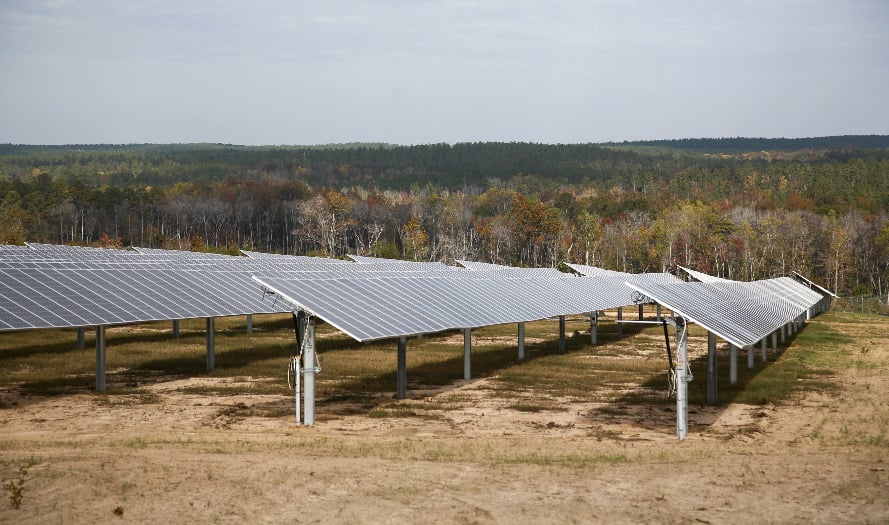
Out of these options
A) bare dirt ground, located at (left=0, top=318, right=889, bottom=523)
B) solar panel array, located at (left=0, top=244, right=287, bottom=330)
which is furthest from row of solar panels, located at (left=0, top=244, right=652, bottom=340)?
bare dirt ground, located at (left=0, top=318, right=889, bottom=523)

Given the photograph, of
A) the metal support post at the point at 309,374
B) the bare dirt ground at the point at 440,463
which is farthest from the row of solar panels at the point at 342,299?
the bare dirt ground at the point at 440,463

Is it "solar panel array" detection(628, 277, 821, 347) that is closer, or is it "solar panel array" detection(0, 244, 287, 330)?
"solar panel array" detection(628, 277, 821, 347)

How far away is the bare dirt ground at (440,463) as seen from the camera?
1653cm

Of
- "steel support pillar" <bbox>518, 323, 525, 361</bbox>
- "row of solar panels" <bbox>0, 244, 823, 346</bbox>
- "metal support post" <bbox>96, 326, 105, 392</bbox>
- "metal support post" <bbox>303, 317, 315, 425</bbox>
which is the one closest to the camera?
"metal support post" <bbox>303, 317, 315, 425</bbox>

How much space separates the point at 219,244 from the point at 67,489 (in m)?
155

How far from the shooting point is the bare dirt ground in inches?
651

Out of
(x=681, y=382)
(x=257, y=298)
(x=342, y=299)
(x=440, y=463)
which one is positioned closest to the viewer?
(x=440, y=463)

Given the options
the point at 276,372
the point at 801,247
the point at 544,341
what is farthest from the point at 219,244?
the point at 276,372

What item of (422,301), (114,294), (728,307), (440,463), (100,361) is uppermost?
(114,294)

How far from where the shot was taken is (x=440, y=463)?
20.2 metres

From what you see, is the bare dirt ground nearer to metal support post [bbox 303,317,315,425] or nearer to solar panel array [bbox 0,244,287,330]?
metal support post [bbox 303,317,315,425]

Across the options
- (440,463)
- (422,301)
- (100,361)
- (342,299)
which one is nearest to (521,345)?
(422,301)

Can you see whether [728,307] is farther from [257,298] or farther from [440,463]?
[257,298]

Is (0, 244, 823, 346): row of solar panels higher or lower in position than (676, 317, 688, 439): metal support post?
higher
